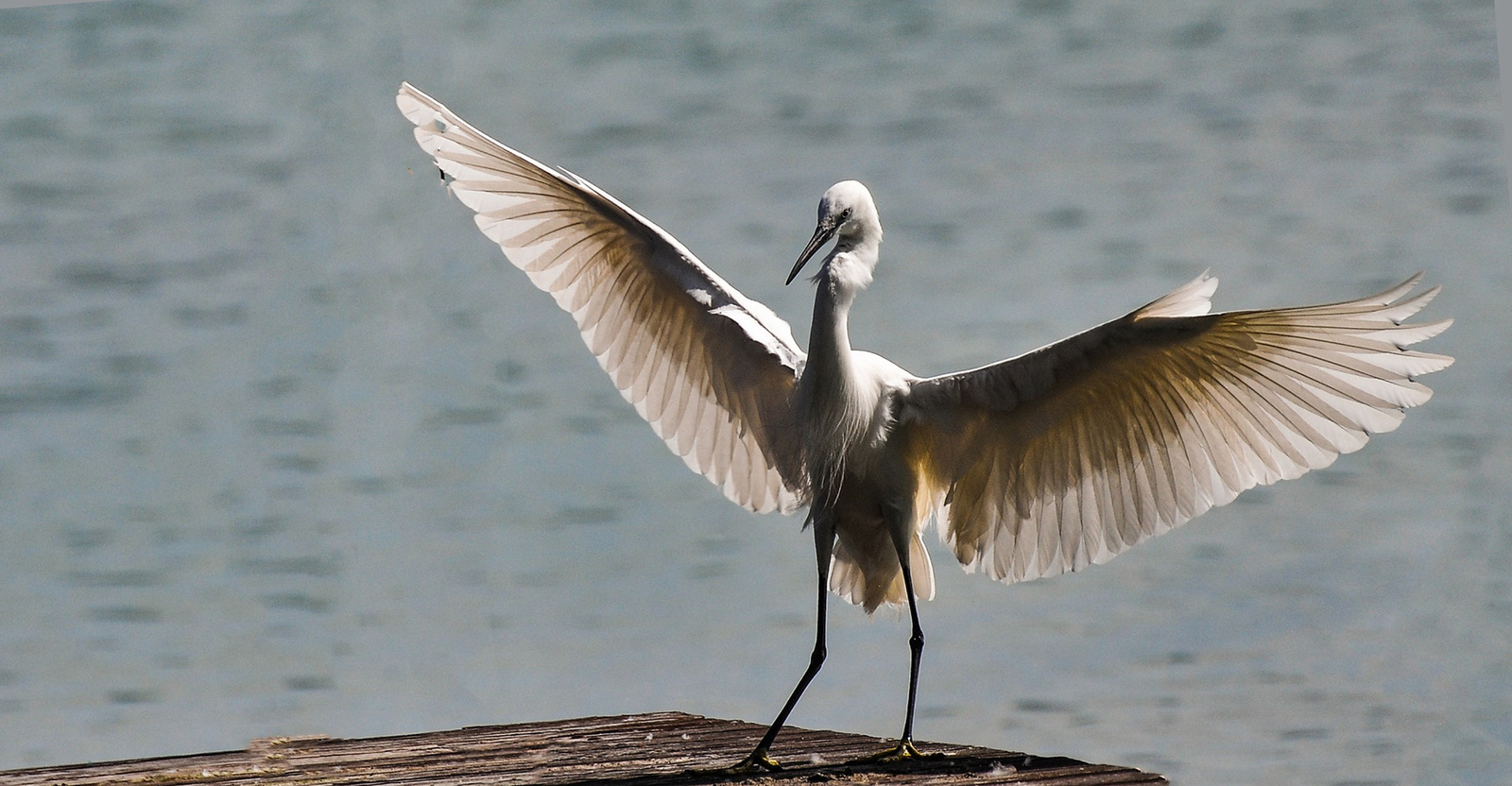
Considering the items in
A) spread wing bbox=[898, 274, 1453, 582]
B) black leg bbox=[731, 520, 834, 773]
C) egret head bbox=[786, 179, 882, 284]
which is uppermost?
egret head bbox=[786, 179, 882, 284]

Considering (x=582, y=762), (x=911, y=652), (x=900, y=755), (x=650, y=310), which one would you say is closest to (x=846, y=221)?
(x=650, y=310)

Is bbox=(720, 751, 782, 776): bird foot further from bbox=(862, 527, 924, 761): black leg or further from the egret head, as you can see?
the egret head

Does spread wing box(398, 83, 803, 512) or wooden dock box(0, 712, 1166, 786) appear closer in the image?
wooden dock box(0, 712, 1166, 786)

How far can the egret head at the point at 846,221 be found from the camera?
2520mm

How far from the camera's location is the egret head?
2520 mm

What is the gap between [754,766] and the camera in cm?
244

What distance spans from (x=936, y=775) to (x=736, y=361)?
911mm

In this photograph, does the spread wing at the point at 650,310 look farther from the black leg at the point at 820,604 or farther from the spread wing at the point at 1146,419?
the spread wing at the point at 1146,419

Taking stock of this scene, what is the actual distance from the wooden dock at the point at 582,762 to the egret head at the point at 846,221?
81 centimetres

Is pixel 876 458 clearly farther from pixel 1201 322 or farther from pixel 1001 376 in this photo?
pixel 1201 322

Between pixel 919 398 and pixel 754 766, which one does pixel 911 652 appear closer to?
pixel 754 766

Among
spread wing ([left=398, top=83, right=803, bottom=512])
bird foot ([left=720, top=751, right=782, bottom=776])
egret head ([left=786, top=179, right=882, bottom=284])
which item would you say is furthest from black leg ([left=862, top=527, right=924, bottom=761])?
egret head ([left=786, top=179, right=882, bottom=284])

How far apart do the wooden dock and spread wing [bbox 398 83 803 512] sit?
1.63 feet

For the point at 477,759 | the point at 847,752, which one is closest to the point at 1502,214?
the point at 847,752
